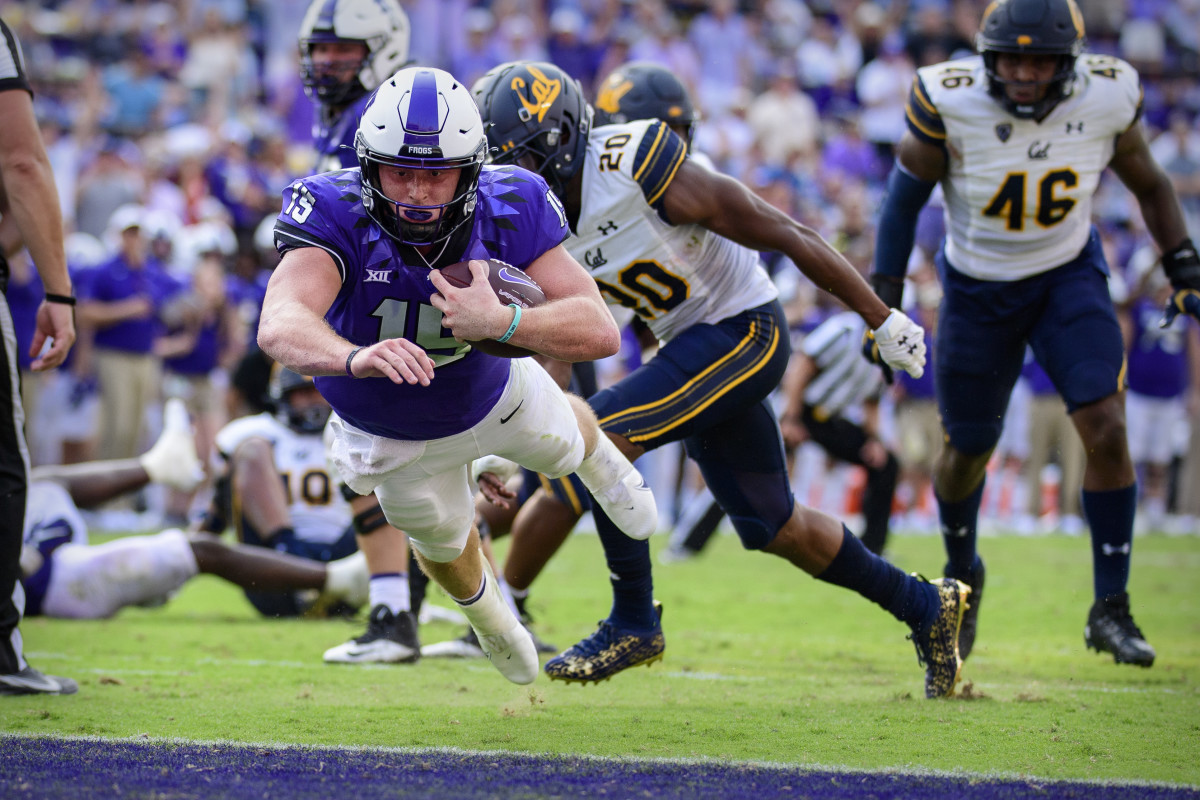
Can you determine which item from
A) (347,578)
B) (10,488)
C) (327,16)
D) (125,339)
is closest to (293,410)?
(347,578)

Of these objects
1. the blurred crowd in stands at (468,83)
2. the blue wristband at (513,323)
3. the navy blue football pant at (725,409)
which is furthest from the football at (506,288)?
the blurred crowd in stands at (468,83)

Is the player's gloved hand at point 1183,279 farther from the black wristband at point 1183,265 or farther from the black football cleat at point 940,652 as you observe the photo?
the black football cleat at point 940,652

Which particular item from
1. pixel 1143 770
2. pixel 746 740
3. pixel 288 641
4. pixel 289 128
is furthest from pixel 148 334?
pixel 1143 770

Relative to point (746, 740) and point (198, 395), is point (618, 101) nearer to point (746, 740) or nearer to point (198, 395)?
point (746, 740)

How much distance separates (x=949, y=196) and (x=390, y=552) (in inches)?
96.4

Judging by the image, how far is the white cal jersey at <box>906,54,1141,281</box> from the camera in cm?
463

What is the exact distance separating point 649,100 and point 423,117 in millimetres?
2105

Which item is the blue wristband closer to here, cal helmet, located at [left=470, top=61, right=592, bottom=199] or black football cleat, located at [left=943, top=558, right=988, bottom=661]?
cal helmet, located at [left=470, top=61, right=592, bottom=199]

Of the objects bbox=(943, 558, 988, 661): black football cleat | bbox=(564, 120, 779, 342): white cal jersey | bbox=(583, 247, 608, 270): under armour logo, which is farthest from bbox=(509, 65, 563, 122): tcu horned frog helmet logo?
bbox=(943, 558, 988, 661): black football cleat

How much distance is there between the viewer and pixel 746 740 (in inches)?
135

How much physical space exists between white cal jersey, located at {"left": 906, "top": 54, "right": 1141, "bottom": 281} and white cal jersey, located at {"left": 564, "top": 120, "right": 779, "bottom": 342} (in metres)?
0.89

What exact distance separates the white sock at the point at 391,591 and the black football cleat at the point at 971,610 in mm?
1979

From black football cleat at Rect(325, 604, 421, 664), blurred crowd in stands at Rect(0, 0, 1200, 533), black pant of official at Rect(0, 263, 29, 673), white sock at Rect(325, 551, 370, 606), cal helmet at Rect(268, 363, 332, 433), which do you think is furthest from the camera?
blurred crowd in stands at Rect(0, 0, 1200, 533)

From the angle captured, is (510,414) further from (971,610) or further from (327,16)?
(327,16)
